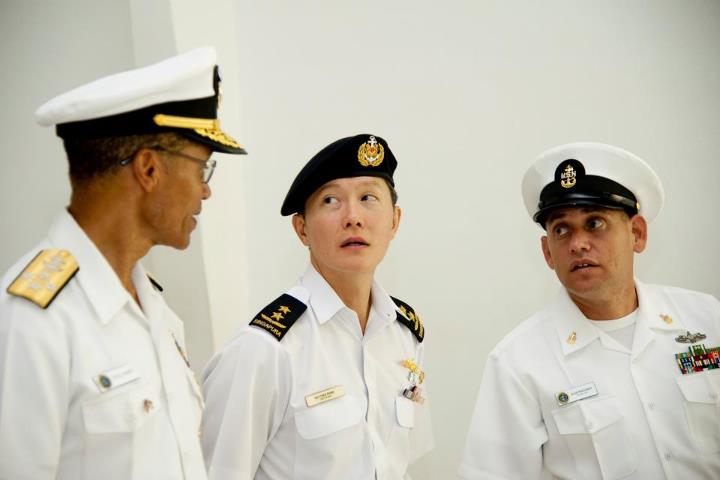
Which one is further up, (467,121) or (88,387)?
(467,121)

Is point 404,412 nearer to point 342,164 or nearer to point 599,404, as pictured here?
point 599,404

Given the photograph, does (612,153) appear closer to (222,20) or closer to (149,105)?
(149,105)

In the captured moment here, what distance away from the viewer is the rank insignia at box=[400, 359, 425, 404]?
2027 millimetres

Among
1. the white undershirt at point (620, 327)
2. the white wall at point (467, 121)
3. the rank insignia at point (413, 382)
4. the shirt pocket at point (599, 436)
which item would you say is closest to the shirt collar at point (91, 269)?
the rank insignia at point (413, 382)

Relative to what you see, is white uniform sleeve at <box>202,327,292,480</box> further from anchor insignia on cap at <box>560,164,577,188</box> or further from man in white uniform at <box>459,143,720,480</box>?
anchor insignia on cap at <box>560,164,577,188</box>

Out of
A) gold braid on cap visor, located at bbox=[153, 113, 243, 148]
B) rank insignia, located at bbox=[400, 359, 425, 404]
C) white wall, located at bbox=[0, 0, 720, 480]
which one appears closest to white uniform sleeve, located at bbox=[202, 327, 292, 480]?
rank insignia, located at bbox=[400, 359, 425, 404]

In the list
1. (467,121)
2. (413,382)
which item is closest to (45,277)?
(413,382)

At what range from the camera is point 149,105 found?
51.6 inches

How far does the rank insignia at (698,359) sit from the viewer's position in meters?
1.94

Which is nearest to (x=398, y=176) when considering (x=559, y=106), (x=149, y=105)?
(x=559, y=106)

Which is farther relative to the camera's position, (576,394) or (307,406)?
(576,394)

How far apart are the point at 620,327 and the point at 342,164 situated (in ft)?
3.37

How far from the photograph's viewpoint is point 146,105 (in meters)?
1.30

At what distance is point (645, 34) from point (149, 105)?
98.9 inches
